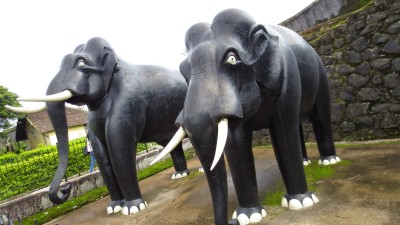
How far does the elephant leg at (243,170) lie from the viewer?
300 centimetres

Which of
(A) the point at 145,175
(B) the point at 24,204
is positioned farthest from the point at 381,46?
(B) the point at 24,204

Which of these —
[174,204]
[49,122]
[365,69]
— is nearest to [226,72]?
[174,204]

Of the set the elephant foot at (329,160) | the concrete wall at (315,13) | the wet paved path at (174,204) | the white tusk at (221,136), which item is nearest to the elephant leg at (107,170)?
the wet paved path at (174,204)

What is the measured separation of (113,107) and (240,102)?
7.80 feet

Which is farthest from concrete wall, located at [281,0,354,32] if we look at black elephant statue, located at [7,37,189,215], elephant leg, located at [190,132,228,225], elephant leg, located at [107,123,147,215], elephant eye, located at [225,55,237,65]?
elephant leg, located at [190,132,228,225]

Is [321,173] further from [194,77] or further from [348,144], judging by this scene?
[194,77]

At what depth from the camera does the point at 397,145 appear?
4.71 metres

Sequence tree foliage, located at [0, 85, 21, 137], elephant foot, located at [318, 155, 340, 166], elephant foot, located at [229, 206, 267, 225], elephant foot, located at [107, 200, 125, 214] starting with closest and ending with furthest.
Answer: elephant foot, located at [229, 206, 267, 225] → elephant foot, located at [318, 155, 340, 166] → elephant foot, located at [107, 200, 125, 214] → tree foliage, located at [0, 85, 21, 137]

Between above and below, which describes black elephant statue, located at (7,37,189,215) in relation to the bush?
above

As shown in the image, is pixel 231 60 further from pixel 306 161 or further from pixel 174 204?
pixel 306 161

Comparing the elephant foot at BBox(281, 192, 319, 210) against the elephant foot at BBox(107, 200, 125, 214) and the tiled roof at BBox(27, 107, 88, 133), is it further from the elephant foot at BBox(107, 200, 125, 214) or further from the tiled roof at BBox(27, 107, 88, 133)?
the tiled roof at BBox(27, 107, 88, 133)

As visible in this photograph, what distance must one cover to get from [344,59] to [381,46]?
66 cm

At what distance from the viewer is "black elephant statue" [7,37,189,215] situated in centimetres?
409

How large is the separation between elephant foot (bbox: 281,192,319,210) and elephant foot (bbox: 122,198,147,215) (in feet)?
6.55
